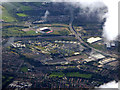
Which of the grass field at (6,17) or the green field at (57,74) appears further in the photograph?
the grass field at (6,17)

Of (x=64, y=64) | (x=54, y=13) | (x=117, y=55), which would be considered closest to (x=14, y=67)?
(x=64, y=64)

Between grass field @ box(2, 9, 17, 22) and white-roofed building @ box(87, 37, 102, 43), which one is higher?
grass field @ box(2, 9, 17, 22)

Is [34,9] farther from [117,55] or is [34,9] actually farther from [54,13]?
[117,55]

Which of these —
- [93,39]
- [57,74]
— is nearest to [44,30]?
[93,39]

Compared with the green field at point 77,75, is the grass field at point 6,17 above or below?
above

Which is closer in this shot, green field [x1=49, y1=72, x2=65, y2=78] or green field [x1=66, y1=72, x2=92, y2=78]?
green field [x1=49, y1=72, x2=65, y2=78]

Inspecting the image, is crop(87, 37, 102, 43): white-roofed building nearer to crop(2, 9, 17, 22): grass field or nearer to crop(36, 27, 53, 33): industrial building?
crop(36, 27, 53, 33): industrial building

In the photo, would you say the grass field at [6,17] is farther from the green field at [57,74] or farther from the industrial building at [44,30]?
the green field at [57,74]

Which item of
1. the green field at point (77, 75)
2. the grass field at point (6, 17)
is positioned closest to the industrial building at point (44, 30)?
the grass field at point (6, 17)

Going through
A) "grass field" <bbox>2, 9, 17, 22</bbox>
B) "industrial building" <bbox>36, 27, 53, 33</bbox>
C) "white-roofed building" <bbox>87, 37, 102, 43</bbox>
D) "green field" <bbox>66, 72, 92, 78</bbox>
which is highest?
"grass field" <bbox>2, 9, 17, 22</bbox>

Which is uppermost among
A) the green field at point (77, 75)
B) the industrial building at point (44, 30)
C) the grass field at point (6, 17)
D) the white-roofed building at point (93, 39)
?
the grass field at point (6, 17)

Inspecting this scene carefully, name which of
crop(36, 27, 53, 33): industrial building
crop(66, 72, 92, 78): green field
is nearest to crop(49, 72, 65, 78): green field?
crop(66, 72, 92, 78): green field
